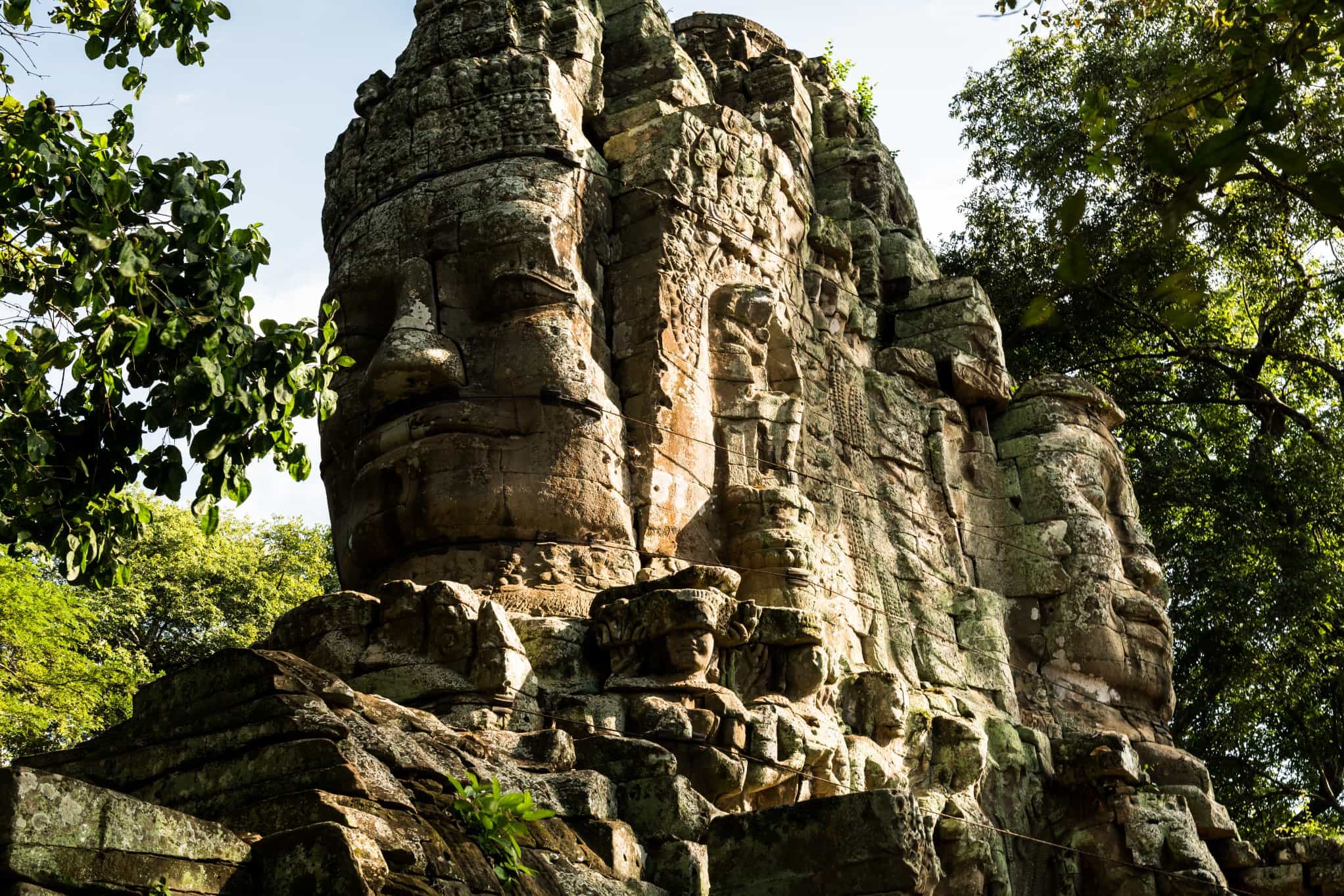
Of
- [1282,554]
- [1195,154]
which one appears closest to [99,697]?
[1282,554]

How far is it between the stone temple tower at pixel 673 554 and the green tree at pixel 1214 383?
480cm

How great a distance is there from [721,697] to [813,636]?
4.04ft

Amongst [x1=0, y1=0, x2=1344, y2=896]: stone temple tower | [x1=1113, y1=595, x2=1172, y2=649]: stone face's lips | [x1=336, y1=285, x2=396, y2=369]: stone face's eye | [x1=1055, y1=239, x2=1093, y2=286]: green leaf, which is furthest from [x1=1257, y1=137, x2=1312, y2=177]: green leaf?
[x1=1113, y1=595, x2=1172, y2=649]: stone face's lips

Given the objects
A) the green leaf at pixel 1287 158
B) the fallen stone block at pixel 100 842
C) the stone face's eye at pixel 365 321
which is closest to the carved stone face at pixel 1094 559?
the stone face's eye at pixel 365 321

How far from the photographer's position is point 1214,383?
80.7ft

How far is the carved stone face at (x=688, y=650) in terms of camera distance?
35.3ft

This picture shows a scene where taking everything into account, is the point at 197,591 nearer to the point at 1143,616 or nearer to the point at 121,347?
the point at 1143,616

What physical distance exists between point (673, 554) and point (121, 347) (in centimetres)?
604

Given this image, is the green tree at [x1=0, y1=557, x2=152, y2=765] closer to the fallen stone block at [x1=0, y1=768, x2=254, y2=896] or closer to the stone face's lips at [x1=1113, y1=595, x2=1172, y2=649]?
the stone face's lips at [x1=1113, y1=595, x2=1172, y2=649]

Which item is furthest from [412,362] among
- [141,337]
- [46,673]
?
[46,673]

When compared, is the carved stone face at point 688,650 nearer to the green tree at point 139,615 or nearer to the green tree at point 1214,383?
the green tree at point 139,615

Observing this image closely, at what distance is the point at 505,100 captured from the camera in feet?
45.0

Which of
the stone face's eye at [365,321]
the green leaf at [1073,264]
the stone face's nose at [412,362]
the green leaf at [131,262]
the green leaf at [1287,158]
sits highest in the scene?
the stone face's eye at [365,321]

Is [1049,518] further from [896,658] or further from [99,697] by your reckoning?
[99,697]
